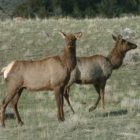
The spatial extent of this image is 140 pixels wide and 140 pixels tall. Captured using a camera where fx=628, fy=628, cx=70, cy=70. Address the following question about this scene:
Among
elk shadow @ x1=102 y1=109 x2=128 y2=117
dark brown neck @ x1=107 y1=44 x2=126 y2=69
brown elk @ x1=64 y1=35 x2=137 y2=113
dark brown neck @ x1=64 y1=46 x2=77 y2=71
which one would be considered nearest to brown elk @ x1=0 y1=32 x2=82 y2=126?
dark brown neck @ x1=64 y1=46 x2=77 y2=71

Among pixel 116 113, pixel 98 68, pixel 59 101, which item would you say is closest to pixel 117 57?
pixel 98 68

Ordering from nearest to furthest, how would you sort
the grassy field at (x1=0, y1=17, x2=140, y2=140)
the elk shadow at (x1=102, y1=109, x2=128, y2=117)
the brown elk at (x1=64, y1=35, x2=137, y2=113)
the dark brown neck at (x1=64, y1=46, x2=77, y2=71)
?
the grassy field at (x1=0, y1=17, x2=140, y2=140) → the dark brown neck at (x1=64, y1=46, x2=77, y2=71) → the elk shadow at (x1=102, y1=109, x2=128, y2=117) → the brown elk at (x1=64, y1=35, x2=137, y2=113)

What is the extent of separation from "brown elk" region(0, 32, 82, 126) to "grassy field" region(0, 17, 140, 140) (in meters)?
0.70

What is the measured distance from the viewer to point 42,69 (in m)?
15.4

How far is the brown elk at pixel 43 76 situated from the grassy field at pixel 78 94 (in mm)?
696

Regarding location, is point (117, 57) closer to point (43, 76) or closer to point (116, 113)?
point (116, 113)

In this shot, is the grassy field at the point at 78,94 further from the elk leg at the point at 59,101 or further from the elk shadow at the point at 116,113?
the elk leg at the point at 59,101

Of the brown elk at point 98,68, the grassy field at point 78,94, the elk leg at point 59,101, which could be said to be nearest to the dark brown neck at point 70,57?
the elk leg at point 59,101

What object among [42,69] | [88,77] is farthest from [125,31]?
[42,69]

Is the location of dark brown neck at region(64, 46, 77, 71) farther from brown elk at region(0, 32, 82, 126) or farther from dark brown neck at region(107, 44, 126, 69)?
dark brown neck at region(107, 44, 126, 69)

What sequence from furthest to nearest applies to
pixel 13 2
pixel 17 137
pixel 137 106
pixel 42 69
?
1. pixel 13 2
2. pixel 137 106
3. pixel 42 69
4. pixel 17 137

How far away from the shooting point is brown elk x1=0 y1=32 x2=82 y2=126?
15.2 m

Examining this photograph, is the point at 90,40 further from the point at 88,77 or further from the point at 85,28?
the point at 88,77

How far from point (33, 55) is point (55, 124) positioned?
15.9 meters
